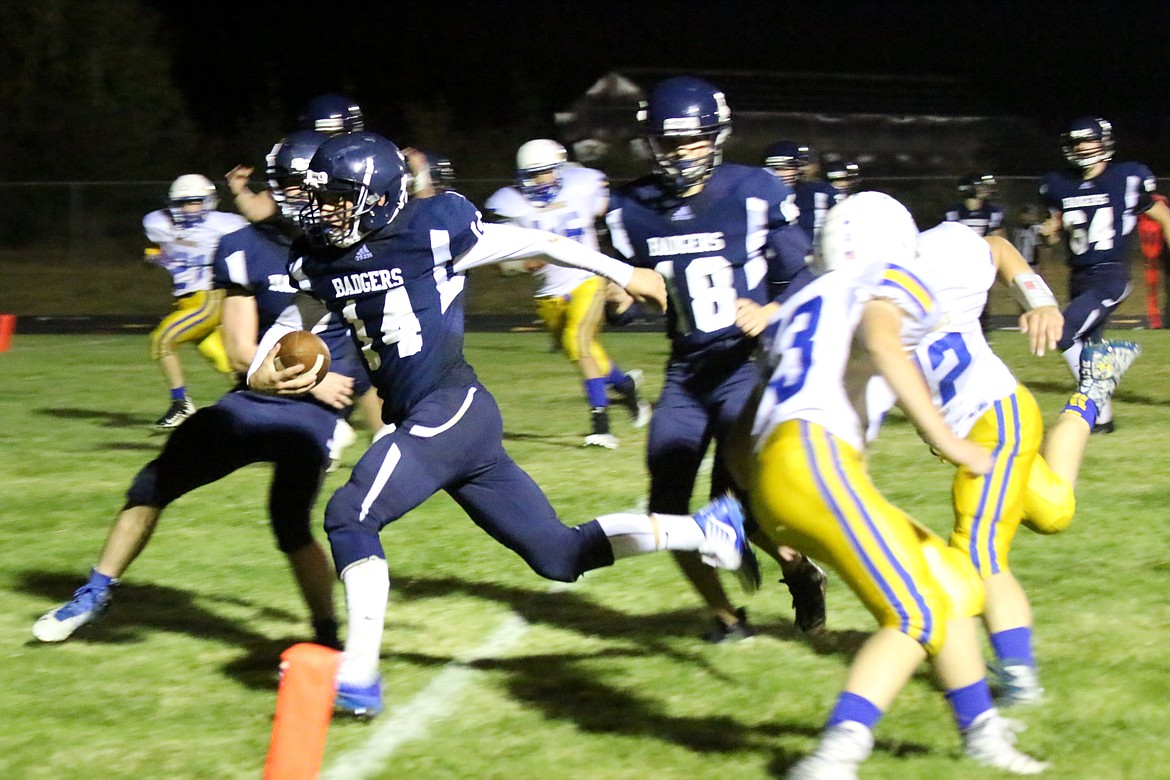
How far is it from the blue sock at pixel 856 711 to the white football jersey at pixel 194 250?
27.0 feet

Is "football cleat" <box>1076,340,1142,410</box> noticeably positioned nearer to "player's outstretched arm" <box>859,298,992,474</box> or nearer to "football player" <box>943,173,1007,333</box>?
"player's outstretched arm" <box>859,298,992,474</box>

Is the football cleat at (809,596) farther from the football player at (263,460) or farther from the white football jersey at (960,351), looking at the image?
the football player at (263,460)

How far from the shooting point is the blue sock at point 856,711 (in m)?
3.50

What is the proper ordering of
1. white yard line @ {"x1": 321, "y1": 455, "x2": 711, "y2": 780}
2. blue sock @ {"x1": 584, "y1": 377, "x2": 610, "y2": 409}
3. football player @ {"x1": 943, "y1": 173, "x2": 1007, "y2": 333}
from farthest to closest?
1. football player @ {"x1": 943, "y1": 173, "x2": 1007, "y2": 333}
2. blue sock @ {"x1": 584, "y1": 377, "x2": 610, "y2": 409}
3. white yard line @ {"x1": 321, "y1": 455, "x2": 711, "y2": 780}

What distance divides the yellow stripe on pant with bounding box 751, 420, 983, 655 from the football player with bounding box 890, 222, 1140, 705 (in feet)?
1.44

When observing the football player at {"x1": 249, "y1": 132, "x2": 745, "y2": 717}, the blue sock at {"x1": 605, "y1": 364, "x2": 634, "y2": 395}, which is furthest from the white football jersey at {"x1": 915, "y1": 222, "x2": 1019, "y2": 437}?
the blue sock at {"x1": 605, "y1": 364, "x2": 634, "y2": 395}

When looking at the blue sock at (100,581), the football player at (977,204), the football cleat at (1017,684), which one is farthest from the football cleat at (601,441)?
the football cleat at (1017,684)

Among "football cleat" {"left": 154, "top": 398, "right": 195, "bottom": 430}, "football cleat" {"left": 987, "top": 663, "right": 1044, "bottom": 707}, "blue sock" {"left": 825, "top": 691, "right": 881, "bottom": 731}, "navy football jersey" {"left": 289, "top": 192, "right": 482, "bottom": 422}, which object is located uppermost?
"navy football jersey" {"left": 289, "top": 192, "right": 482, "bottom": 422}

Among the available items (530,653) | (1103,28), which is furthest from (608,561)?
(1103,28)

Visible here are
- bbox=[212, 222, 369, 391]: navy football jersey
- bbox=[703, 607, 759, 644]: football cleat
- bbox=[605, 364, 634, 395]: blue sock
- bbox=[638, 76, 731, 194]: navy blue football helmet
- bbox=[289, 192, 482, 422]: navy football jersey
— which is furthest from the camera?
bbox=[605, 364, 634, 395]: blue sock

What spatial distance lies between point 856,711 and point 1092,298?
20.7ft

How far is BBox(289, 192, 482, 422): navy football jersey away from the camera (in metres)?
4.44

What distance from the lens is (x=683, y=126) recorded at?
15.6ft

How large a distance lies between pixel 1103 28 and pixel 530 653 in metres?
38.2
